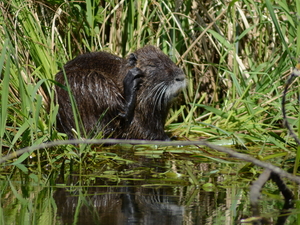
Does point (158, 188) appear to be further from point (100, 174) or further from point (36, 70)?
point (36, 70)

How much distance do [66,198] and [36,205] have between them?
6.7 inches

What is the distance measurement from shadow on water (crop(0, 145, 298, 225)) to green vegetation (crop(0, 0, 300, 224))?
54 centimetres

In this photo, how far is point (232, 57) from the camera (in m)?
4.76

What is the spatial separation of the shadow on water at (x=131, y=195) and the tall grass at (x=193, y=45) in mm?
871

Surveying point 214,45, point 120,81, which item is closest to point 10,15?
point 120,81

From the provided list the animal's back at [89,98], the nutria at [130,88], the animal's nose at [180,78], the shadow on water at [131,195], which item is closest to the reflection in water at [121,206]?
the shadow on water at [131,195]

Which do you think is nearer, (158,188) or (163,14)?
(158,188)

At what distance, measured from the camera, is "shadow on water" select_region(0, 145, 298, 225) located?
6.94ft

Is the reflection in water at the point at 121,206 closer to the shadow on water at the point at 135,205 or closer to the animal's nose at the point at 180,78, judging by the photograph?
the shadow on water at the point at 135,205

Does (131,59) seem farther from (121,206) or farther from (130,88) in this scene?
(121,206)

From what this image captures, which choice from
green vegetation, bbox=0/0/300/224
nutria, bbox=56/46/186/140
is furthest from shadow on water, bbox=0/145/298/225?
nutria, bbox=56/46/186/140

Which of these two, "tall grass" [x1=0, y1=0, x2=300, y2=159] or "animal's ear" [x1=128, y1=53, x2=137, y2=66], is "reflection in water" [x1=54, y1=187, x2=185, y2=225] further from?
"animal's ear" [x1=128, y1=53, x2=137, y2=66]

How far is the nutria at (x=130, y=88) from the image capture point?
3.92 m

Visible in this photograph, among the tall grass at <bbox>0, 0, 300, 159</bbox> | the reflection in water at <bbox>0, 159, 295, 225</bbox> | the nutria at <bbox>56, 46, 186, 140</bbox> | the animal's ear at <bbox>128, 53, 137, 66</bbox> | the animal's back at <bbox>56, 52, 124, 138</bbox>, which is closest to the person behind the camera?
the reflection in water at <bbox>0, 159, 295, 225</bbox>
